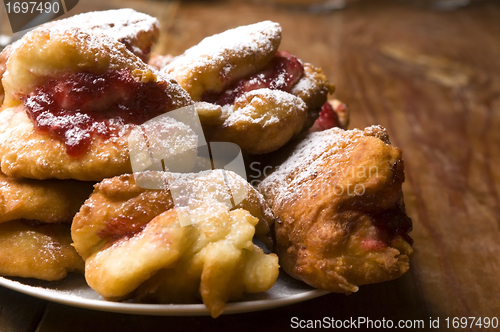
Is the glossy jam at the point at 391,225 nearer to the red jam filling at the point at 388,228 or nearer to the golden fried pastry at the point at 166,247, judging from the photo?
the red jam filling at the point at 388,228

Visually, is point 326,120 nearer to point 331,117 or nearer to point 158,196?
point 331,117

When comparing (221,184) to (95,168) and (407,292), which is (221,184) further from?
(407,292)

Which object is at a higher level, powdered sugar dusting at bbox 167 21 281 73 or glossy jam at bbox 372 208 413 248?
powdered sugar dusting at bbox 167 21 281 73

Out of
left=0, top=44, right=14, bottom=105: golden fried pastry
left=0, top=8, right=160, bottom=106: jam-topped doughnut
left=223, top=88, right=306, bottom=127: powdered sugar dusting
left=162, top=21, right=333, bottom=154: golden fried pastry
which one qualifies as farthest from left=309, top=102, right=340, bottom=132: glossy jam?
left=0, top=44, right=14, bottom=105: golden fried pastry

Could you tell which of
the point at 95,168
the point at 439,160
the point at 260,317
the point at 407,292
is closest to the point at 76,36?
the point at 95,168

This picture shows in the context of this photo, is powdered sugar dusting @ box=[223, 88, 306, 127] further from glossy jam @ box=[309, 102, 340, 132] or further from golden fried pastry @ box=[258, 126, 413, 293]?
glossy jam @ box=[309, 102, 340, 132]
